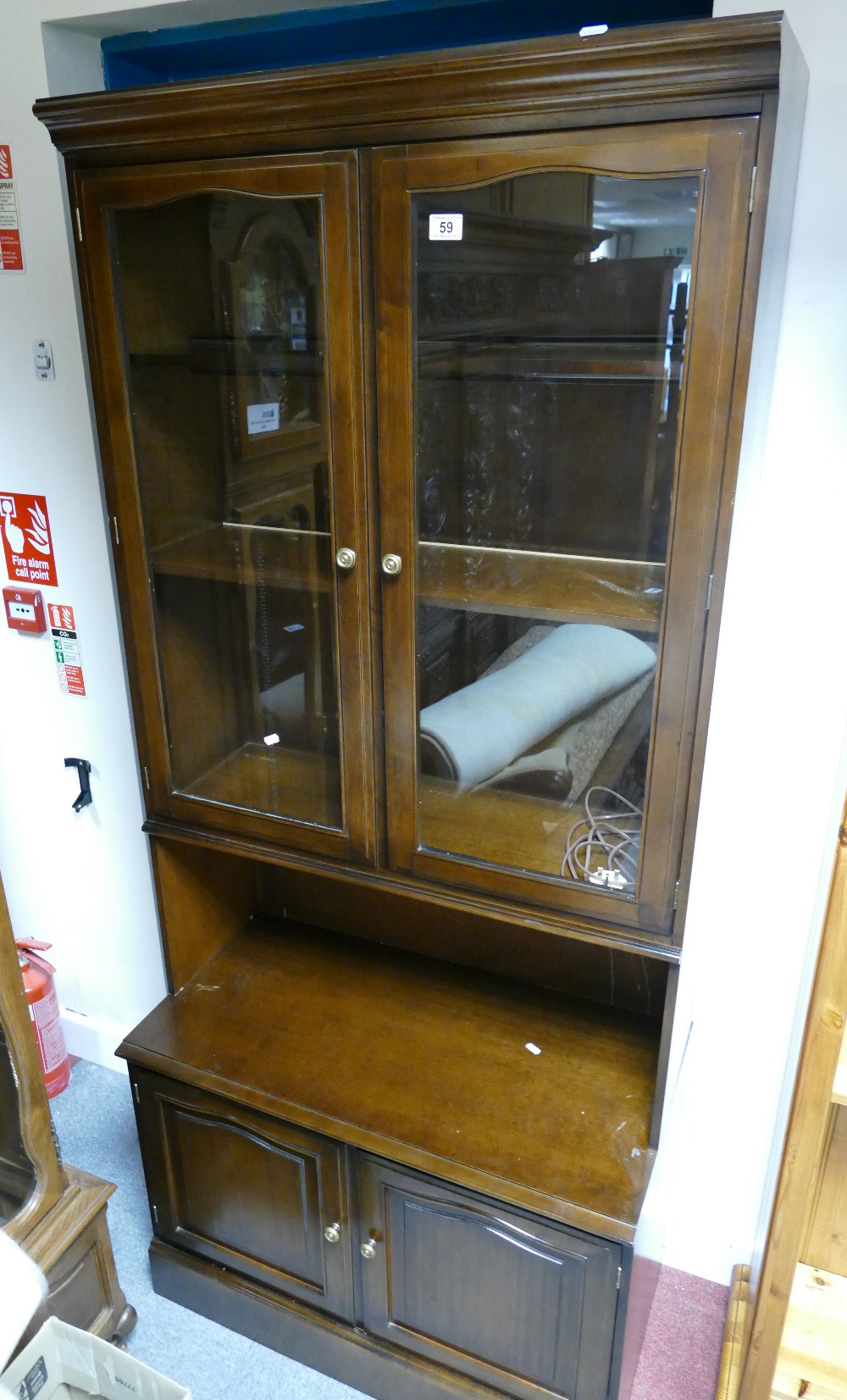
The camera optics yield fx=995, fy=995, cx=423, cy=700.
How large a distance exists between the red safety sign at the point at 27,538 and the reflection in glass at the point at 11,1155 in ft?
3.13

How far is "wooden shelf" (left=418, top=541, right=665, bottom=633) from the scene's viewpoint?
124 centimetres

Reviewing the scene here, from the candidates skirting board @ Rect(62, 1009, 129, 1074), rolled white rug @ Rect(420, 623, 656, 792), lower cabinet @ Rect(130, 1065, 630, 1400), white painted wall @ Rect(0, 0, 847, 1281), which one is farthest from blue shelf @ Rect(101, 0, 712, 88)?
skirting board @ Rect(62, 1009, 129, 1074)

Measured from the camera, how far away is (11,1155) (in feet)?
5.08

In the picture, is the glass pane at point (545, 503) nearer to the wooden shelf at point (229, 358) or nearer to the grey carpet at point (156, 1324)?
the wooden shelf at point (229, 358)

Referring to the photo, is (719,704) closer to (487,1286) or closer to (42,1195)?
(487,1286)

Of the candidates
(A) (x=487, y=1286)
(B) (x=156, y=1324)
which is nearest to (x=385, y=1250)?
(A) (x=487, y=1286)

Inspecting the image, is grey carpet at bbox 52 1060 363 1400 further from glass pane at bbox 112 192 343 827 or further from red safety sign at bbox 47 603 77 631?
red safety sign at bbox 47 603 77 631

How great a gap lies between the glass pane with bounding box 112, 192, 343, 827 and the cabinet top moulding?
0.26ft

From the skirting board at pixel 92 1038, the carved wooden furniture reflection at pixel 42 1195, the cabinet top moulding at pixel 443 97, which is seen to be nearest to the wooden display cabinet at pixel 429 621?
the cabinet top moulding at pixel 443 97

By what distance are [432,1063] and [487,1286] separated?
327mm

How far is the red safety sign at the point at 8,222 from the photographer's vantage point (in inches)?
68.6

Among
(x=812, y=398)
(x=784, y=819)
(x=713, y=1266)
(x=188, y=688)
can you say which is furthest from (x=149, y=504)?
(x=713, y=1266)

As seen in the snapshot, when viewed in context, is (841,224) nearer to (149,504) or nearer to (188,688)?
(149,504)

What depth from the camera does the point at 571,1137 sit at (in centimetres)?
147
